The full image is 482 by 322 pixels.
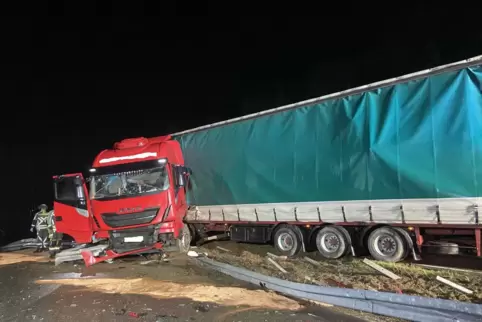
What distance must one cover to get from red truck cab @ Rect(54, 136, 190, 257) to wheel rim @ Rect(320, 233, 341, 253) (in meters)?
3.56

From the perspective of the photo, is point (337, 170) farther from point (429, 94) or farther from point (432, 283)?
point (432, 283)

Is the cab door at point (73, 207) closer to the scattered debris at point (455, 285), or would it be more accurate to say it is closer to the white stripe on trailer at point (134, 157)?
the white stripe on trailer at point (134, 157)

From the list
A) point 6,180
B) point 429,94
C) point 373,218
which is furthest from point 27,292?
point 6,180

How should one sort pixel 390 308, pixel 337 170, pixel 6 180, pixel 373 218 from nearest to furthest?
1. pixel 390 308
2. pixel 373 218
3. pixel 337 170
4. pixel 6 180

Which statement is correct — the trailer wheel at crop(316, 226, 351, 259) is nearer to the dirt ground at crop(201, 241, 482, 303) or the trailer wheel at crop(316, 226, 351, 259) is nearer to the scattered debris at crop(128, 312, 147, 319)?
the dirt ground at crop(201, 241, 482, 303)

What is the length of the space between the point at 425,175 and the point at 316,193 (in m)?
2.16

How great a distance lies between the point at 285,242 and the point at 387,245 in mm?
2340

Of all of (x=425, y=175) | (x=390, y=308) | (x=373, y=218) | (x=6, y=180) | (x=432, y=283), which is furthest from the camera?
→ (x=6, y=180)

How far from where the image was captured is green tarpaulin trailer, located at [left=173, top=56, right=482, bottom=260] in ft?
19.8

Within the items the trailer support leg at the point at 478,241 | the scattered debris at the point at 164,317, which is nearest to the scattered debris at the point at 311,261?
the trailer support leg at the point at 478,241

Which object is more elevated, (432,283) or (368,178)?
(368,178)

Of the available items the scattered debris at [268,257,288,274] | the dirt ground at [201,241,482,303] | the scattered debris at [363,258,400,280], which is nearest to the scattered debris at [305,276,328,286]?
the dirt ground at [201,241,482,303]

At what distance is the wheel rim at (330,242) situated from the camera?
25.7ft

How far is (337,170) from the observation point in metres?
7.59
